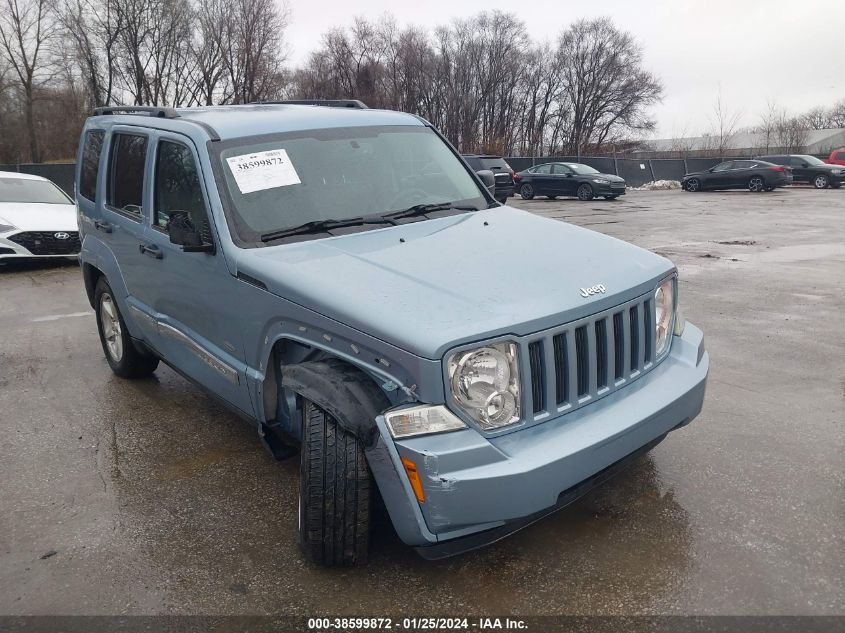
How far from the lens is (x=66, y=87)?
157 ft

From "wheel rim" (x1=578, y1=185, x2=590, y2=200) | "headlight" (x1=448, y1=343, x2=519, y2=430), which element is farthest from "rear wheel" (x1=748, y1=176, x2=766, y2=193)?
"headlight" (x1=448, y1=343, x2=519, y2=430)

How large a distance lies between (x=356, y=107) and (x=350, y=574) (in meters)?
3.42

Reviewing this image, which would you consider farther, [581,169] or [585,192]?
[581,169]

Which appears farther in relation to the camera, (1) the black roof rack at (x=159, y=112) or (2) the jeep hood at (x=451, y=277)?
(1) the black roof rack at (x=159, y=112)

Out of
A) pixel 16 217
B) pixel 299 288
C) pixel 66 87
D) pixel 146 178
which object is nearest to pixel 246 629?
pixel 299 288

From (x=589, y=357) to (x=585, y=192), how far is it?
23948mm

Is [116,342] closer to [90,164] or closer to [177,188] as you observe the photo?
[90,164]

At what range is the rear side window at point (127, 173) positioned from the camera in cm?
450

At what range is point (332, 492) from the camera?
2.79m

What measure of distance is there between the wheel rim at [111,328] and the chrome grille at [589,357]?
3.70 metres

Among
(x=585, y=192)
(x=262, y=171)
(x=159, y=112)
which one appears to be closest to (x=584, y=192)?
(x=585, y=192)

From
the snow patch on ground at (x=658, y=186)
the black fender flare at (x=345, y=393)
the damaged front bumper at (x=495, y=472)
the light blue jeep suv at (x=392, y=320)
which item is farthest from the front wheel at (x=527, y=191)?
the black fender flare at (x=345, y=393)

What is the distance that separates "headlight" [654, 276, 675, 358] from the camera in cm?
342

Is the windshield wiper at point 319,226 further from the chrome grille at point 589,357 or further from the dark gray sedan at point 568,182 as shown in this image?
the dark gray sedan at point 568,182
